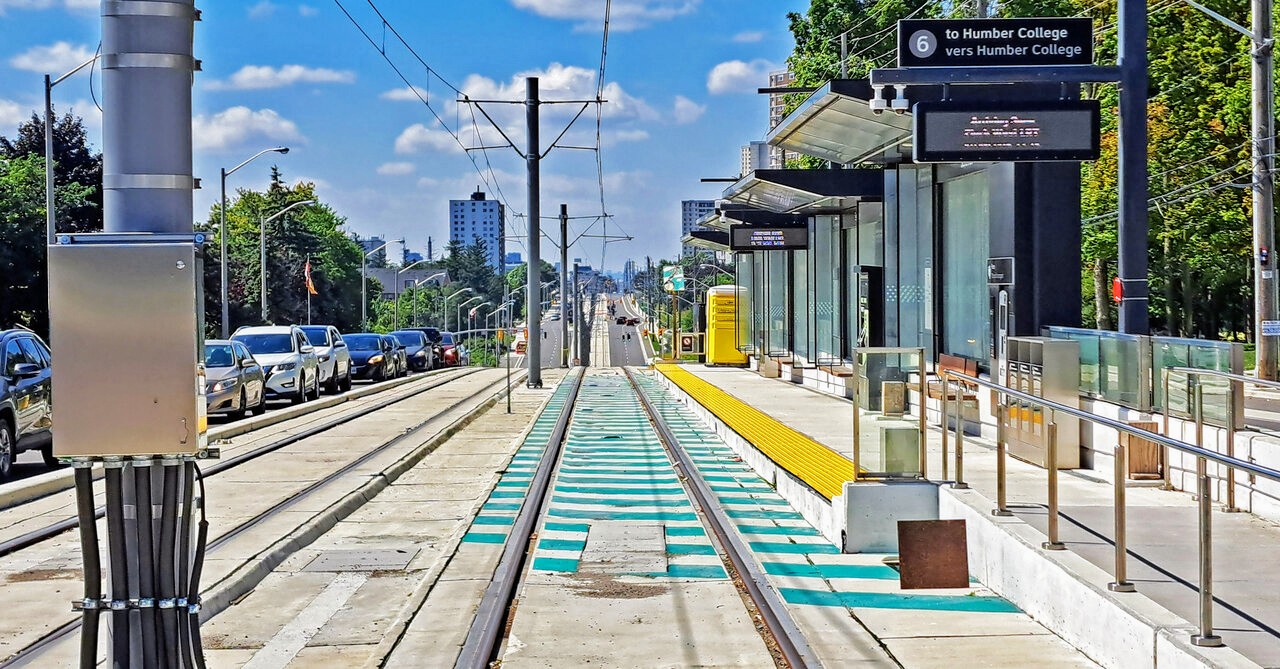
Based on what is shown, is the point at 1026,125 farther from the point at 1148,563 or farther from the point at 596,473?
the point at 1148,563

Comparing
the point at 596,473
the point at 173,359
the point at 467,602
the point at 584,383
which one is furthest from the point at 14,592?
the point at 584,383

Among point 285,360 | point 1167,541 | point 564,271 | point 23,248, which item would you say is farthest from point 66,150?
point 1167,541

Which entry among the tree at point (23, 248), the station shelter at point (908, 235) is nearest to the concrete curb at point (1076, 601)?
the station shelter at point (908, 235)

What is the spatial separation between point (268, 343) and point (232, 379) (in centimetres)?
649

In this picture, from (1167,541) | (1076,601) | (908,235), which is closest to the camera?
(1076,601)

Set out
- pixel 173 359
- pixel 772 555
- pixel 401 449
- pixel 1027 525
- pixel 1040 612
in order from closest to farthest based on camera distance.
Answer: pixel 173 359 < pixel 1040 612 < pixel 1027 525 < pixel 772 555 < pixel 401 449

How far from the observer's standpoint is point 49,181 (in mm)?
29797

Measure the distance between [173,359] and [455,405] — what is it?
26059 millimetres

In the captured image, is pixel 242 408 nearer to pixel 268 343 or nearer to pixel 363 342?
pixel 268 343

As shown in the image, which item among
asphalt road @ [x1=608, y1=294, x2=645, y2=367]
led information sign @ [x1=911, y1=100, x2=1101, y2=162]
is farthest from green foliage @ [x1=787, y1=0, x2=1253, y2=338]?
asphalt road @ [x1=608, y1=294, x2=645, y2=367]

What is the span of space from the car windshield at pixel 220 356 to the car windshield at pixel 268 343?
498cm

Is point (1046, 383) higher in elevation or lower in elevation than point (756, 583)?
higher

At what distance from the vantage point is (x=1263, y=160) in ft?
94.2

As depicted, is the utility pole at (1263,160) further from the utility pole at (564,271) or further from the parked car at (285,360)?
the utility pole at (564,271)
